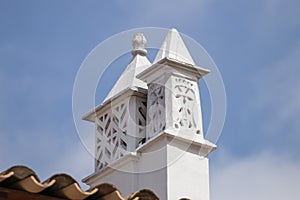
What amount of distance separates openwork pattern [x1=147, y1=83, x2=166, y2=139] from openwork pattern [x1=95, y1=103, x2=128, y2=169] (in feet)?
0.94

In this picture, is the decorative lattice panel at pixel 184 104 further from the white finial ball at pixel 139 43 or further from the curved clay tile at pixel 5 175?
the curved clay tile at pixel 5 175

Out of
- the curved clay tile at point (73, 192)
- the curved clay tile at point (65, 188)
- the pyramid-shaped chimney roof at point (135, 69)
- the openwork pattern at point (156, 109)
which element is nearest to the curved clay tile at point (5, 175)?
the curved clay tile at point (65, 188)

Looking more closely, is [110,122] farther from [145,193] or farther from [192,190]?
[145,193]

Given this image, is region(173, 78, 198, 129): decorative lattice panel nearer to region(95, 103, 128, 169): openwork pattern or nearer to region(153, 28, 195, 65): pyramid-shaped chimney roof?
region(153, 28, 195, 65): pyramid-shaped chimney roof

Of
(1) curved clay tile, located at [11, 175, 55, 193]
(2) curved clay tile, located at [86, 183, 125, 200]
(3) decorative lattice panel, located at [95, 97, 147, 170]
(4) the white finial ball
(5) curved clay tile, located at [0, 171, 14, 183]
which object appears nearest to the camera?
(5) curved clay tile, located at [0, 171, 14, 183]

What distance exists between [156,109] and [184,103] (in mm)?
285

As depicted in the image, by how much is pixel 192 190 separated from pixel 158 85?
→ 115 cm

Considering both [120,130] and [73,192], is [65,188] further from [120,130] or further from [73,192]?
[120,130]

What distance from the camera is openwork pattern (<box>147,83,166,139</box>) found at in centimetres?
1069

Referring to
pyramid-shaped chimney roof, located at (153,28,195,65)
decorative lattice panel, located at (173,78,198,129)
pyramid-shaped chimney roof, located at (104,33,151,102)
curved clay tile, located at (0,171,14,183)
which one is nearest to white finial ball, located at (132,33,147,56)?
pyramid-shaped chimney roof, located at (104,33,151,102)

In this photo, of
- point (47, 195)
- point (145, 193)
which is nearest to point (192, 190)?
point (145, 193)

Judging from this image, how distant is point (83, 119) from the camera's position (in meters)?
11.5

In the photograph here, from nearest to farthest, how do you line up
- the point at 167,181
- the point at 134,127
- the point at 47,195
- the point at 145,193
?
the point at 47,195 < the point at 145,193 < the point at 167,181 < the point at 134,127

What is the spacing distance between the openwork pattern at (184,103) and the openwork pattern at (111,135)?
63 cm
